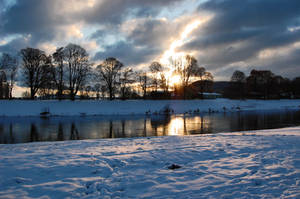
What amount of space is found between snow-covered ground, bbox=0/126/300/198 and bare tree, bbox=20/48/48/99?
4595 centimetres

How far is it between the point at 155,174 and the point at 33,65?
166 feet

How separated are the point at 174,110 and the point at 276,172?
43176 millimetres

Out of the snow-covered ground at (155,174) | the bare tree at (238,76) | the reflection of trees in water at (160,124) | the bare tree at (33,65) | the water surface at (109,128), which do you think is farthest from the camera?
the bare tree at (238,76)

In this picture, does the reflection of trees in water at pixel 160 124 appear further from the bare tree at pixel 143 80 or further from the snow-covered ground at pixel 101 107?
the bare tree at pixel 143 80

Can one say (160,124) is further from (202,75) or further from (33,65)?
(202,75)

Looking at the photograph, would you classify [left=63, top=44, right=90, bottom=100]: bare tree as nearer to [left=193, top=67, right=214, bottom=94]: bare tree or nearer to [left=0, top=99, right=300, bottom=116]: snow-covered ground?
[left=0, top=99, right=300, bottom=116]: snow-covered ground

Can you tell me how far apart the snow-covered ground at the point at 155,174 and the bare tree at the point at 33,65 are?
45947mm

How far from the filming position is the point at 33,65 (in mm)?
47469

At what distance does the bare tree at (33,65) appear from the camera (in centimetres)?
4691

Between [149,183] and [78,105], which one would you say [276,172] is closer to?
[149,183]

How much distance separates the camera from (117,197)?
4.77 m

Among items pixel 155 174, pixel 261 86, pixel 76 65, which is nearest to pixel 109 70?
pixel 76 65

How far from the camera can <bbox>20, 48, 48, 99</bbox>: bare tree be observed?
1847 inches

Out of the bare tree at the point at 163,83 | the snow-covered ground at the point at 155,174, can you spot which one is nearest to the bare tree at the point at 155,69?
the bare tree at the point at 163,83
